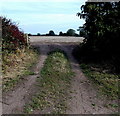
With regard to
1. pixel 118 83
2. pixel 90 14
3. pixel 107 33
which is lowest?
pixel 118 83

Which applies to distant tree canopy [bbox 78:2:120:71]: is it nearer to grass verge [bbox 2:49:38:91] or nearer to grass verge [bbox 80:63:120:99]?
grass verge [bbox 80:63:120:99]

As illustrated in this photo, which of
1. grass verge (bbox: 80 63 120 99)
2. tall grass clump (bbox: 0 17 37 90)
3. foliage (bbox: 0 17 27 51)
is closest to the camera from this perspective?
grass verge (bbox: 80 63 120 99)

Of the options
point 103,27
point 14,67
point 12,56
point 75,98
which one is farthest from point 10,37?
point 75,98

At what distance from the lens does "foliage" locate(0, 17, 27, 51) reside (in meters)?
12.8

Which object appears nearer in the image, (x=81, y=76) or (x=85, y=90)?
(x=85, y=90)

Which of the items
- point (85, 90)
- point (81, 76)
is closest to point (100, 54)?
point (81, 76)

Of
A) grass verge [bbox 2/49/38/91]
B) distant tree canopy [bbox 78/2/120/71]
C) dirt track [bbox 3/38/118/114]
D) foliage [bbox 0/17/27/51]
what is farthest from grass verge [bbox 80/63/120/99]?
foliage [bbox 0/17/27/51]

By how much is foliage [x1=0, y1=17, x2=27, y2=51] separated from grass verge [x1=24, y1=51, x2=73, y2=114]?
2.00 m

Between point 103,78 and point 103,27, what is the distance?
3.89m

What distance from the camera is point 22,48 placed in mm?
14750

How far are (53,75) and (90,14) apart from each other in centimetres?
537

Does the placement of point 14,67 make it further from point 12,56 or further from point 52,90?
point 52,90

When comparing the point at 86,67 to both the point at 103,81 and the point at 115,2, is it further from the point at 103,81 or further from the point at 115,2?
the point at 115,2

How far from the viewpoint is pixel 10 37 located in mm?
13375
